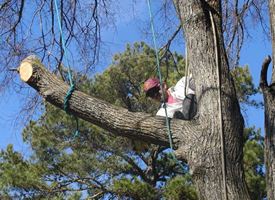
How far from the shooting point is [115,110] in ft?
11.4

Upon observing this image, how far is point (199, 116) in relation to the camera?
3.36 metres

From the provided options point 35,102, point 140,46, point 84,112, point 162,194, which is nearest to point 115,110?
point 84,112

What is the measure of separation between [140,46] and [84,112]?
9.41 m

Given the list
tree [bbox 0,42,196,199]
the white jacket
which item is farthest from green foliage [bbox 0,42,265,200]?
the white jacket

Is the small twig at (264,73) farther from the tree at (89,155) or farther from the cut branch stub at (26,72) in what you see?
the tree at (89,155)

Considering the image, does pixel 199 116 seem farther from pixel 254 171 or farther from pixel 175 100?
pixel 254 171

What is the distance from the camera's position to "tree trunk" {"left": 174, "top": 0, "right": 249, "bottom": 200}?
3164mm

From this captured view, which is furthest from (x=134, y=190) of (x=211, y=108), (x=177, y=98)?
(x=211, y=108)

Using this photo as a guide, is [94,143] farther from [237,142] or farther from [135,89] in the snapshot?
[237,142]

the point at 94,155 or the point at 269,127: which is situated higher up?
the point at 94,155

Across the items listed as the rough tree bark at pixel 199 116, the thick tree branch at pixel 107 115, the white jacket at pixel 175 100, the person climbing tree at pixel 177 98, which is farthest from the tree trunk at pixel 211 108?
the white jacket at pixel 175 100

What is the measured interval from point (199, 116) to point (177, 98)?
92 cm

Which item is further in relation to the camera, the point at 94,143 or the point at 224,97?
the point at 94,143

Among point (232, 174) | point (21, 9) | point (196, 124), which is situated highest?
point (21, 9)
